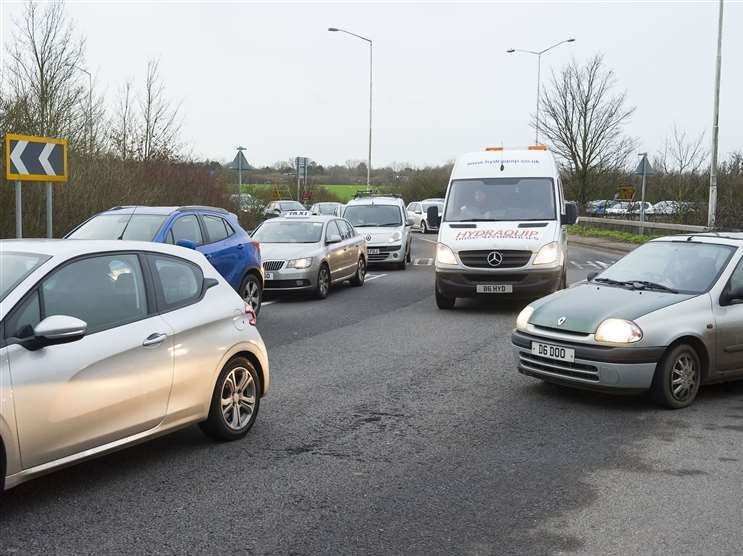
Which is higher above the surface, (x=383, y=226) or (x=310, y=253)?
(x=383, y=226)

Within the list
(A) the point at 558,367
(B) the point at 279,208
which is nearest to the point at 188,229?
(A) the point at 558,367

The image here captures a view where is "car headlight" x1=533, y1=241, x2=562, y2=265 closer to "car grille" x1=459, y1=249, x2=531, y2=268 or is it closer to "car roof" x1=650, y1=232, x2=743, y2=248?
"car grille" x1=459, y1=249, x2=531, y2=268

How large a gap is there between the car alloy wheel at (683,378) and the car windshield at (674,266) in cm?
73

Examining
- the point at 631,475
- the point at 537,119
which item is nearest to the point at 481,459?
the point at 631,475

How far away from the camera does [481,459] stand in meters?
5.83

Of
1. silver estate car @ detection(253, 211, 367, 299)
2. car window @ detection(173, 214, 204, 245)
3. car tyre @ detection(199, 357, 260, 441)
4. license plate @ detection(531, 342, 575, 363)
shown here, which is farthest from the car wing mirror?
silver estate car @ detection(253, 211, 367, 299)

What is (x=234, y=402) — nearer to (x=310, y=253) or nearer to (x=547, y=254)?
(x=547, y=254)

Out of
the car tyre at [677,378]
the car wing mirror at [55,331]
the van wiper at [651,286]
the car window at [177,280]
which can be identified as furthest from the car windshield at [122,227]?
the car tyre at [677,378]

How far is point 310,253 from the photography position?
16016 millimetres

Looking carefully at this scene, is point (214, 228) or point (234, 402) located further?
point (214, 228)

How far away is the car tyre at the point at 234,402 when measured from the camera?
6.02 metres

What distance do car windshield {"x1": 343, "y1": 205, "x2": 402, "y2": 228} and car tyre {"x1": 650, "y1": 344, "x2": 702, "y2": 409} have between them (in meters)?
16.0

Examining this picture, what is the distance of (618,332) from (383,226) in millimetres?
16115

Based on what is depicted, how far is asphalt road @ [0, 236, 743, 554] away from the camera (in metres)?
4.41
